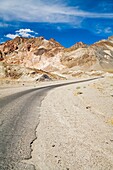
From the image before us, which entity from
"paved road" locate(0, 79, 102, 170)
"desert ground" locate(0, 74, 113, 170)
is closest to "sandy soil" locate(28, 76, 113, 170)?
"desert ground" locate(0, 74, 113, 170)

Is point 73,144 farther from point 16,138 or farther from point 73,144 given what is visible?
point 16,138

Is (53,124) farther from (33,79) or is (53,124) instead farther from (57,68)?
(57,68)

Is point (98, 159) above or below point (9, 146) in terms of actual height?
below

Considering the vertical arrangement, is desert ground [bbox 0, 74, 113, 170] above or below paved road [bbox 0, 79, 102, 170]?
below

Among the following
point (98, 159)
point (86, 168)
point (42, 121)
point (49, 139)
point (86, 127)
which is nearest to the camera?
point (86, 168)

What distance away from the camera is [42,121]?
9.88 metres

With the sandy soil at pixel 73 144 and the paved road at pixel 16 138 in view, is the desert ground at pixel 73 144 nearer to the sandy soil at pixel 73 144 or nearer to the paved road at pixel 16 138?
the sandy soil at pixel 73 144

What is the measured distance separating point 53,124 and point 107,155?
3663 mm

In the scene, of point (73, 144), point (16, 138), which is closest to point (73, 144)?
point (73, 144)

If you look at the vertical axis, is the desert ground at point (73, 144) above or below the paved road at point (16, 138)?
below

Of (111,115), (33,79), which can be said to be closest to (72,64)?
(33,79)

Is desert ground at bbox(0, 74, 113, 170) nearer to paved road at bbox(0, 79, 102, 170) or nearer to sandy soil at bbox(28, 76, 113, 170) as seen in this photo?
sandy soil at bbox(28, 76, 113, 170)

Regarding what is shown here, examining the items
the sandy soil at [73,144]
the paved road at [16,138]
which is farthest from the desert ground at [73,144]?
the paved road at [16,138]

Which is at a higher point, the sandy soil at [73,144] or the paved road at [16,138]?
the paved road at [16,138]
